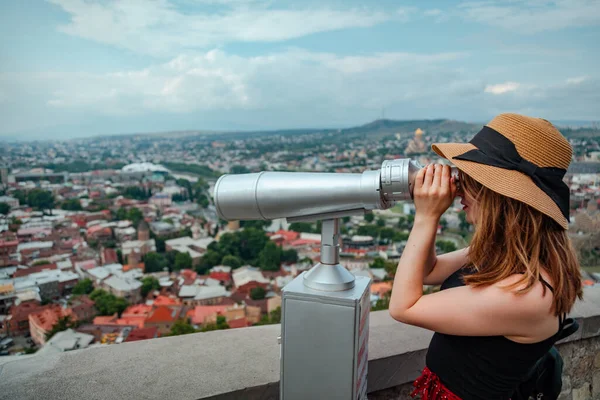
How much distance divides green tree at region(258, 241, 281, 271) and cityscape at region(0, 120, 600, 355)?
7 cm

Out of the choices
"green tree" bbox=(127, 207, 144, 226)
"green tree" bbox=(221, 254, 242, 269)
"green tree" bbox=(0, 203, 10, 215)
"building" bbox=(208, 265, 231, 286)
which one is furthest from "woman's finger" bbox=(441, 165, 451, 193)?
"green tree" bbox=(127, 207, 144, 226)

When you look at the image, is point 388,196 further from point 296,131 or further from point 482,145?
point 296,131

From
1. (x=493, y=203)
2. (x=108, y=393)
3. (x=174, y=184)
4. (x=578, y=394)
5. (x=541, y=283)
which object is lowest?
(x=174, y=184)

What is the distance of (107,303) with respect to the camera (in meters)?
16.6

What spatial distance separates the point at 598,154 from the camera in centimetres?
493

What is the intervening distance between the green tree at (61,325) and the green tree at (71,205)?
68.4 feet

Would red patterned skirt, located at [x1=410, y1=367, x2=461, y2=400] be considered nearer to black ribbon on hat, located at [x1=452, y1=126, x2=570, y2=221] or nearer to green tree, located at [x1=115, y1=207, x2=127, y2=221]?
black ribbon on hat, located at [x1=452, y1=126, x2=570, y2=221]

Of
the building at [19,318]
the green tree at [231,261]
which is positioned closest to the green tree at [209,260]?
the green tree at [231,261]

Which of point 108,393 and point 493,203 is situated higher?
point 493,203

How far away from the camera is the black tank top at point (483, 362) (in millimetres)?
815

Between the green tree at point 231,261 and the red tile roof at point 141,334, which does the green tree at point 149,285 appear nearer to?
the green tree at point 231,261

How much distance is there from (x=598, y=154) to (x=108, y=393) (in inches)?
220

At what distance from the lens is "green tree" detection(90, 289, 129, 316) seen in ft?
53.9

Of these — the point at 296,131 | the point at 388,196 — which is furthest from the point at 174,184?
the point at 388,196
